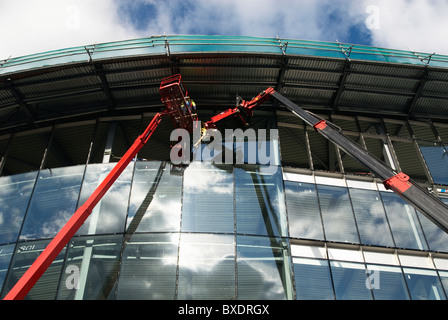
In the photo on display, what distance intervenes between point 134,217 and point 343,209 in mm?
10348

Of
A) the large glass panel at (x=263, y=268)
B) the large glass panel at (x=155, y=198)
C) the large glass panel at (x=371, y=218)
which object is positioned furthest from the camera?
the large glass panel at (x=371, y=218)

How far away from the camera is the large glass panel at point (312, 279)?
16.0 metres

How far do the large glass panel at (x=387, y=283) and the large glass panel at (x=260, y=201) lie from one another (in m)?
4.35

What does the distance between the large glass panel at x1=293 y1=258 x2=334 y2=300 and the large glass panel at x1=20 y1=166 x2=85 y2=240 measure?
35.6ft

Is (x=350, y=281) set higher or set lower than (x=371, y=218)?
lower

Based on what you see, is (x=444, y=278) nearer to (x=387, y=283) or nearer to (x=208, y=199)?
(x=387, y=283)

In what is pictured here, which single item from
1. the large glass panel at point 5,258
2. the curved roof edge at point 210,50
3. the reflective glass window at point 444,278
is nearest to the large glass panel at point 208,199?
the curved roof edge at point 210,50

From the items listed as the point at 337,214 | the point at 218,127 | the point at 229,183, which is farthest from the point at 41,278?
the point at 337,214

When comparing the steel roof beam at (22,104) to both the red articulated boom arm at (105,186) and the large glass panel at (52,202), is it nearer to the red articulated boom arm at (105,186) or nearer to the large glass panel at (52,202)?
the large glass panel at (52,202)

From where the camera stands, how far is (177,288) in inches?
608

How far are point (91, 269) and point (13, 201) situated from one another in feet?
20.2

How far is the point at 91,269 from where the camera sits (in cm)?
1595

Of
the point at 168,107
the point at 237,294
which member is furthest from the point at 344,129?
the point at 237,294

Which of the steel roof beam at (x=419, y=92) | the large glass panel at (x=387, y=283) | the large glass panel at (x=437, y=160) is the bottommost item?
the large glass panel at (x=387, y=283)
